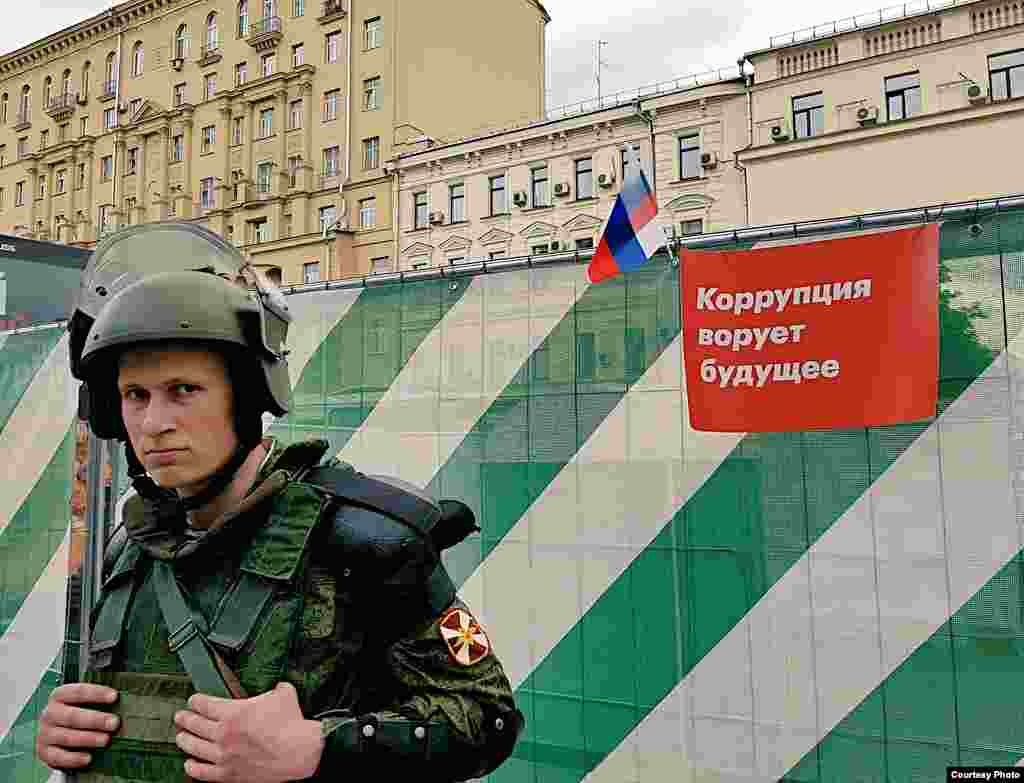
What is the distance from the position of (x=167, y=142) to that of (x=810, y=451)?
40.4m

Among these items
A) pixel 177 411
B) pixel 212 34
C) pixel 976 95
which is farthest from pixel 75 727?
pixel 212 34


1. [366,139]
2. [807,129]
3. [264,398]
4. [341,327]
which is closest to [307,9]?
[366,139]

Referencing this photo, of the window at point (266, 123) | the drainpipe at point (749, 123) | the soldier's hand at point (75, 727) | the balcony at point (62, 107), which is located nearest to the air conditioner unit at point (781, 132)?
the drainpipe at point (749, 123)

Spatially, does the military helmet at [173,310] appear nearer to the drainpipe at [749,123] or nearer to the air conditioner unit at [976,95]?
the air conditioner unit at [976,95]

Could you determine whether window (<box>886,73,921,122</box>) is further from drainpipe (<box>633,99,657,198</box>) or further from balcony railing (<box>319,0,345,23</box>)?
balcony railing (<box>319,0,345,23</box>)

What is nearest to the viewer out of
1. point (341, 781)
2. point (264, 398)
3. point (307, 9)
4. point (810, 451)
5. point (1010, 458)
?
point (341, 781)

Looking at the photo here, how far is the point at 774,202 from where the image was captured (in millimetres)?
23531

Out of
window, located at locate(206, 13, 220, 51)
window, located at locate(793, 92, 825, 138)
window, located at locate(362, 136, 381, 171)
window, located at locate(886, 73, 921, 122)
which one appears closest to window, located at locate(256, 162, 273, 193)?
window, located at locate(362, 136, 381, 171)

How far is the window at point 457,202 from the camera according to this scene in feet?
97.5

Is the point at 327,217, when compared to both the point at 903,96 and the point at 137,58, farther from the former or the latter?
the point at 903,96

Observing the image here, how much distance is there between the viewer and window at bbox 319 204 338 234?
3253 cm

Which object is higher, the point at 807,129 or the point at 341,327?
the point at 807,129

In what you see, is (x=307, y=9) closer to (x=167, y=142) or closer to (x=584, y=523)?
(x=167, y=142)

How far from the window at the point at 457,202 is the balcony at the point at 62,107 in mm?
23747
